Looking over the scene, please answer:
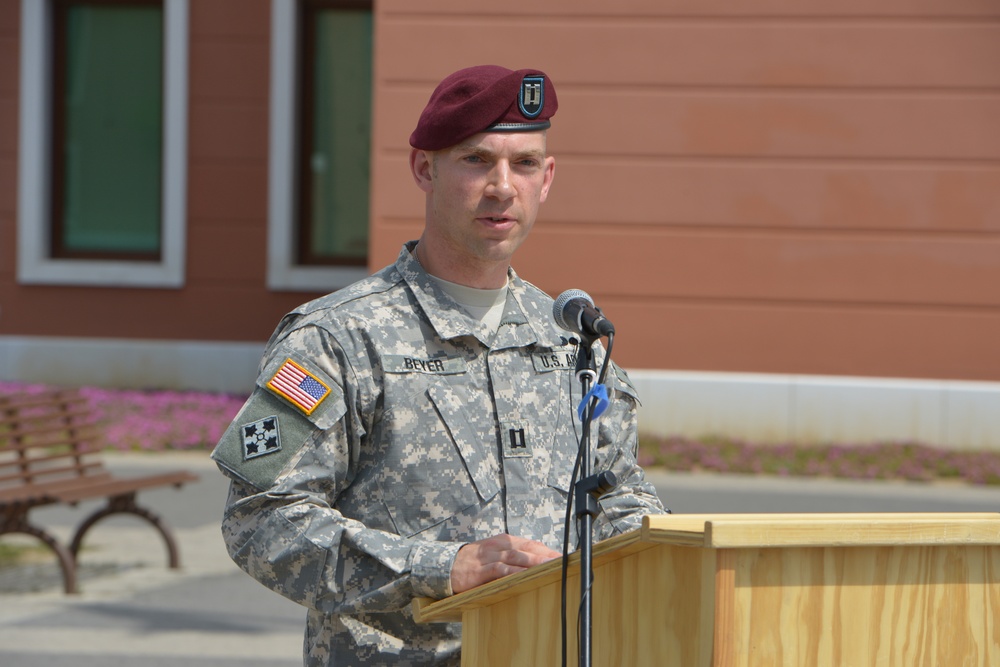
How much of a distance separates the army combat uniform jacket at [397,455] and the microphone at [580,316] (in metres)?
0.34

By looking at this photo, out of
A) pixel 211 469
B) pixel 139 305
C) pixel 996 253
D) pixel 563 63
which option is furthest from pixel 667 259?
pixel 139 305

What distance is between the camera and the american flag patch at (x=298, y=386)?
2.29m

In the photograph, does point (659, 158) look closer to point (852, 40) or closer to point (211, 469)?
point (852, 40)

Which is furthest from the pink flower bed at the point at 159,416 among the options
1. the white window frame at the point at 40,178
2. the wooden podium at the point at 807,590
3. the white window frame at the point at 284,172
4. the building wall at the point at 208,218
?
the wooden podium at the point at 807,590

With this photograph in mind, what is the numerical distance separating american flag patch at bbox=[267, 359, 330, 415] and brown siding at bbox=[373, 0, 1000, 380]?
8466mm

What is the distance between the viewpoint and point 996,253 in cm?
1048

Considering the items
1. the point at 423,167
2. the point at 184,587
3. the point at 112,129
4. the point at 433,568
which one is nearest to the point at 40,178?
the point at 112,129

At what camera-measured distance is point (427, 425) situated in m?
2.41

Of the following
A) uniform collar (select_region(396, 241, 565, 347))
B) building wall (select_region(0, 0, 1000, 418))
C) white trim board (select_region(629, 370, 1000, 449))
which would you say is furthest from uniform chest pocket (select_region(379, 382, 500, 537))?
building wall (select_region(0, 0, 1000, 418))

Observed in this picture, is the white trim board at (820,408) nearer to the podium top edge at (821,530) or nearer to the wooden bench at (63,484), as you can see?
the wooden bench at (63,484)

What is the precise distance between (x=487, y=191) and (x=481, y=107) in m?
0.15

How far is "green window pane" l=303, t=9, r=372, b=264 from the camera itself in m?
14.0

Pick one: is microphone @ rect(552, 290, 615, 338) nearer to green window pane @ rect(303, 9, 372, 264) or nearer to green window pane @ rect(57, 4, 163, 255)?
green window pane @ rect(303, 9, 372, 264)

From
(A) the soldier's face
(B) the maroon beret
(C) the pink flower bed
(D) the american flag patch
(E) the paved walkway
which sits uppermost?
(B) the maroon beret
